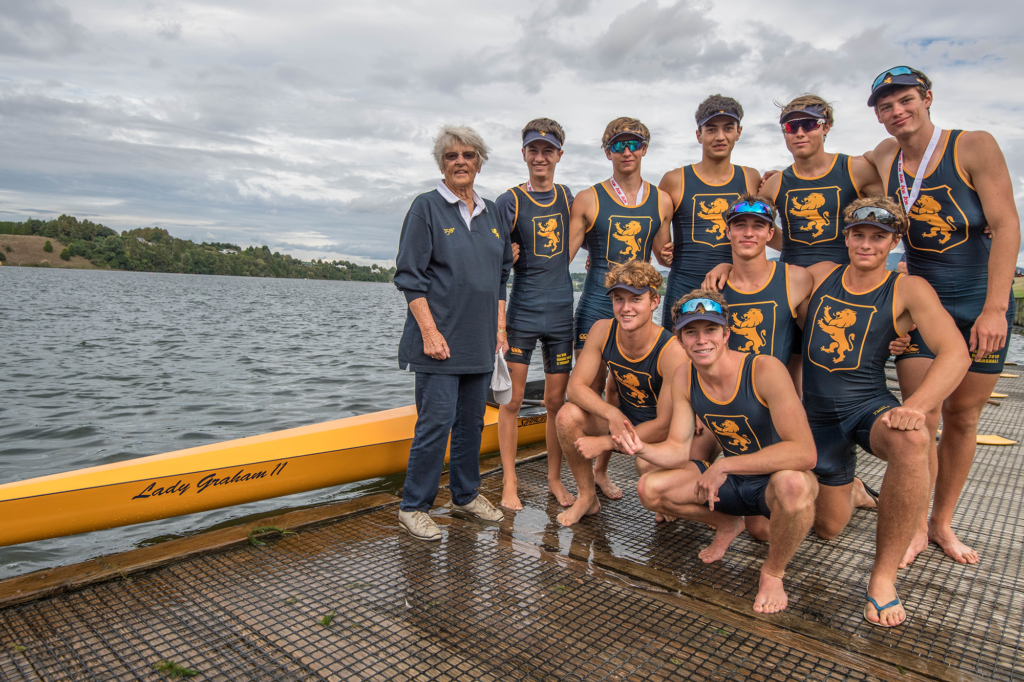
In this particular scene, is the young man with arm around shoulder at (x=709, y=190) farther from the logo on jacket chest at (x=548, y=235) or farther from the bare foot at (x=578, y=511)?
the bare foot at (x=578, y=511)

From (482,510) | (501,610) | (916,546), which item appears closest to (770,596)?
(916,546)

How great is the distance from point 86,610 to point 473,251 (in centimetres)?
274

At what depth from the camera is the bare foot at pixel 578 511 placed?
4.03m

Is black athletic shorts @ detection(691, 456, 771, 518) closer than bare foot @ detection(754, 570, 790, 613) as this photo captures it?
No

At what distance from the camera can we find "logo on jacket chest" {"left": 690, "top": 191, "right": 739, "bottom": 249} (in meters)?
4.23

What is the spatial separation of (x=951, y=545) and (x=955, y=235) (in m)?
1.83

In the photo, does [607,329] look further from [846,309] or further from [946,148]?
[946,148]

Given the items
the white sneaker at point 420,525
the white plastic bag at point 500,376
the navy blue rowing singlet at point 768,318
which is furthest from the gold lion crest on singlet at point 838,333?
the white sneaker at point 420,525

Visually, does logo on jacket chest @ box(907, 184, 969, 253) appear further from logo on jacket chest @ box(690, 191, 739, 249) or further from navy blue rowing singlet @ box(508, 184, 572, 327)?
navy blue rowing singlet @ box(508, 184, 572, 327)

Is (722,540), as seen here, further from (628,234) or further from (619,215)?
(619,215)

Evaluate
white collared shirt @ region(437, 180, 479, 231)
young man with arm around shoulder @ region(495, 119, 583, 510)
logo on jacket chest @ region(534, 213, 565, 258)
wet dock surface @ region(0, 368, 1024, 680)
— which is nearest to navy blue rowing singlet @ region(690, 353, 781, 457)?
wet dock surface @ region(0, 368, 1024, 680)

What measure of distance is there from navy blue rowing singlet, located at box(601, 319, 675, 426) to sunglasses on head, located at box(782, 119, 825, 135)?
4.99 ft

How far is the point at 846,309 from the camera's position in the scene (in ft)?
11.0

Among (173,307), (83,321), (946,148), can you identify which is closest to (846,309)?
(946,148)
